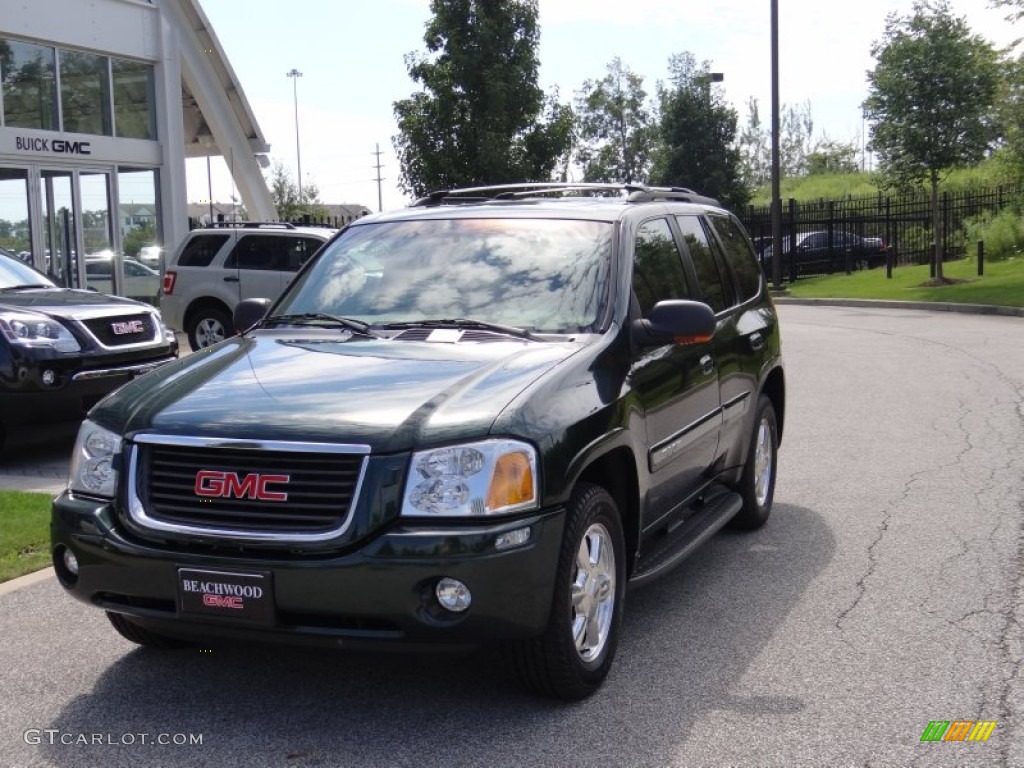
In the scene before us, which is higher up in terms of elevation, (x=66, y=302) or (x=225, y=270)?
(x=225, y=270)

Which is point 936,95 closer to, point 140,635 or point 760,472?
point 760,472

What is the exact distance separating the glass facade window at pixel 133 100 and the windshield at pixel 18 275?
1136 cm

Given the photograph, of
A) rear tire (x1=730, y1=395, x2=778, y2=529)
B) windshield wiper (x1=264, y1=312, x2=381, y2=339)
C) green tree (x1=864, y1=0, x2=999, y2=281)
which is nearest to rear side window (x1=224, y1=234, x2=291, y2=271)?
rear tire (x1=730, y1=395, x2=778, y2=529)

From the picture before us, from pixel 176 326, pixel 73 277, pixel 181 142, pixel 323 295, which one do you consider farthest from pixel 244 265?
pixel 323 295

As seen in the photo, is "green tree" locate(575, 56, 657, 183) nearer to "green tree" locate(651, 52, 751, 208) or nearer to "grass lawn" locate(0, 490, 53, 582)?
"green tree" locate(651, 52, 751, 208)

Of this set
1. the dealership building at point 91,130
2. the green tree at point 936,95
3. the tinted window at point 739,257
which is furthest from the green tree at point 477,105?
the tinted window at point 739,257

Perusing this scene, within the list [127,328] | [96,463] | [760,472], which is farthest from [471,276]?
[127,328]

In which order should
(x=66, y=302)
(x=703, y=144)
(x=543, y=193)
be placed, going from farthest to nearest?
(x=703, y=144), (x=66, y=302), (x=543, y=193)

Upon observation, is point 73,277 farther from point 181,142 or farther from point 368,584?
point 368,584

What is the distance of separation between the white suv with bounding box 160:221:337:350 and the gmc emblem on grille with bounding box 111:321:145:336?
6.68m

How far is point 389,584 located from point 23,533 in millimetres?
3756

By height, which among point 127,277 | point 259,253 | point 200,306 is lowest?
point 200,306

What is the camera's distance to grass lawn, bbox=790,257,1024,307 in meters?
24.5

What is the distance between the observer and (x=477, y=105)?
2611 cm
